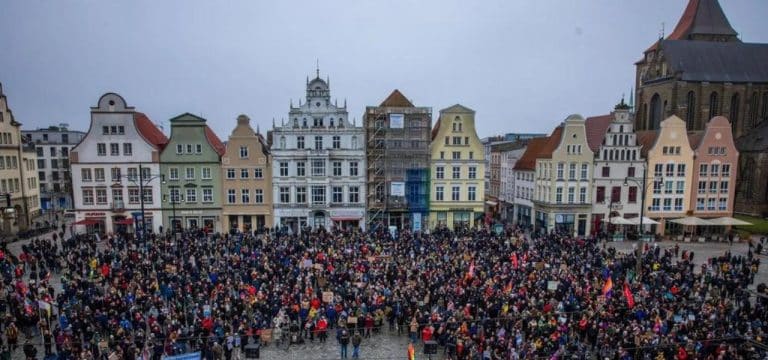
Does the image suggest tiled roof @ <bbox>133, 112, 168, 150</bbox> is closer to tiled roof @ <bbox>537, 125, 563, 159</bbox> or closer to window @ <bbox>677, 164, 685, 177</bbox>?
tiled roof @ <bbox>537, 125, 563, 159</bbox>

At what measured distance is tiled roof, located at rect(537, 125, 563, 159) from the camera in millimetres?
49750

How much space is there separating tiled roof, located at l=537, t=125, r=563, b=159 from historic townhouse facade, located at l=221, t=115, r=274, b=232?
29.7m

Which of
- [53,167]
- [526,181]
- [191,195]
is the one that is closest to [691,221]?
[526,181]

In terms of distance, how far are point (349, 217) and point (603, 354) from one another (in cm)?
3245

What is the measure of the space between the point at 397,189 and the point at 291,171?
1141cm

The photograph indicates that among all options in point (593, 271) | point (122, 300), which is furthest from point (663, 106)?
point (122, 300)

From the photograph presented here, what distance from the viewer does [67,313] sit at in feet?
69.0

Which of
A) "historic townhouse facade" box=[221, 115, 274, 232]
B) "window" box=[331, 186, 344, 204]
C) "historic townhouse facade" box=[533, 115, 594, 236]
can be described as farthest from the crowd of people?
"historic townhouse facade" box=[533, 115, 594, 236]

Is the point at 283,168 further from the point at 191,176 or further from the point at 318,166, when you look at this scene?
the point at 191,176

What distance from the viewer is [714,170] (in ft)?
164

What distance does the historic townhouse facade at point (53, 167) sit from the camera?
8056cm

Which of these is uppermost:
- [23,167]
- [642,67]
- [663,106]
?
[642,67]

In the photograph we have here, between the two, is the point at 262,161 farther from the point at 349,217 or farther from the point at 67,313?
the point at 67,313

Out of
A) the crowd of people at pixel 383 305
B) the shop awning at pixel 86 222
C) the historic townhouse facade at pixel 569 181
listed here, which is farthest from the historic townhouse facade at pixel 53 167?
the historic townhouse facade at pixel 569 181
